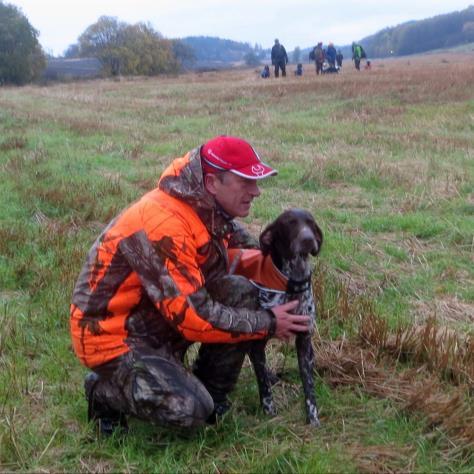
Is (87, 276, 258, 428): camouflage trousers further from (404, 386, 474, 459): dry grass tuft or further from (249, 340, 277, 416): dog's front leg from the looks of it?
(404, 386, 474, 459): dry grass tuft

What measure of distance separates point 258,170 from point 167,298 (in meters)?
0.71

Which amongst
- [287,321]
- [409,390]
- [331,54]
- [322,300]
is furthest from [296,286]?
[331,54]

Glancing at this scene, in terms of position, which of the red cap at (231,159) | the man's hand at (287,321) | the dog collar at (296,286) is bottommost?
the man's hand at (287,321)

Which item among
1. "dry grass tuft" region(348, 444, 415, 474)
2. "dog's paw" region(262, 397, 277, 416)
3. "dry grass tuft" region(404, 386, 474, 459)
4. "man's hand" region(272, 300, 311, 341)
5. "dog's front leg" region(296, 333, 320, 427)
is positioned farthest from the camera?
"dog's paw" region(262, 397, 277, 416)

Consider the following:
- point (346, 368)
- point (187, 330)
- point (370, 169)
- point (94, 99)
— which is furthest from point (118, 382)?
point (94, 99)

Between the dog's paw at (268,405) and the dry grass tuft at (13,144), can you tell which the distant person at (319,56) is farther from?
the dog's paw at (268,405)

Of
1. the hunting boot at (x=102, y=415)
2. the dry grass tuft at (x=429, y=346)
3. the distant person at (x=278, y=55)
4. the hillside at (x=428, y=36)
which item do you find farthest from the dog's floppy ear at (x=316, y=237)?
the hillside at (x=428, y=36)

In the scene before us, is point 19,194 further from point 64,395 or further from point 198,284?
point 198,284

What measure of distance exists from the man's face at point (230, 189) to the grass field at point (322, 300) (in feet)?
3.56

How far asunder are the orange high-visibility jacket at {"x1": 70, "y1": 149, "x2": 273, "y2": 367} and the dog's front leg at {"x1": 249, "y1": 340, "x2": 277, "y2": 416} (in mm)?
296

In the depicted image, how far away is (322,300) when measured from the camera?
5.02 meters

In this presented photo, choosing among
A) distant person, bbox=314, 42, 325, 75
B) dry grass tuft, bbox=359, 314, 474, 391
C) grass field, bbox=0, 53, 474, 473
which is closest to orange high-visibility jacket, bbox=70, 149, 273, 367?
grass field, bbox=0, 53, 474, 473

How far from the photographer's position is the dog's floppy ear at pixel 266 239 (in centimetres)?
368

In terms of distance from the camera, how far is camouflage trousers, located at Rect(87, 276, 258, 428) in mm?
3316
